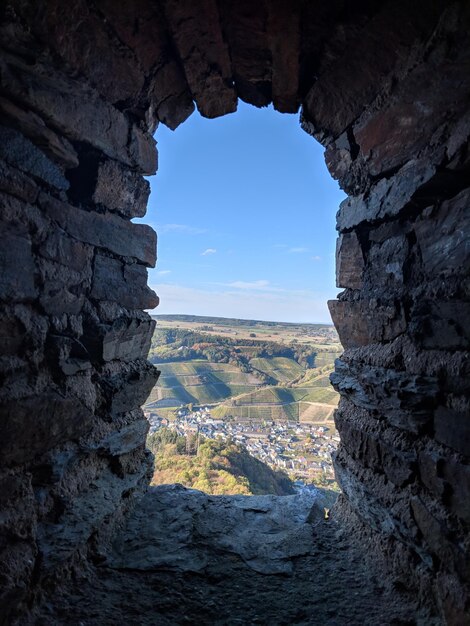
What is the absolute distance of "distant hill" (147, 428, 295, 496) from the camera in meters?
4.11

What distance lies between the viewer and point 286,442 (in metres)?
10.5

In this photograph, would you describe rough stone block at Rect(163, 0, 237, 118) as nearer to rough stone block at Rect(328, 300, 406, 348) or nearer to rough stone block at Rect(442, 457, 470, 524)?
rough stone block at Rect(328, 300, 406, 348)

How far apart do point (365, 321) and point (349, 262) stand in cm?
43

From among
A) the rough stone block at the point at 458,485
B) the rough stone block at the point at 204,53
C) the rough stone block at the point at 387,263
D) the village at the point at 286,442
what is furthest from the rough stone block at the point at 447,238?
the village at the point at 286,442

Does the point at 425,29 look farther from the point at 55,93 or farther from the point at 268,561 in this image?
the point at 268,561

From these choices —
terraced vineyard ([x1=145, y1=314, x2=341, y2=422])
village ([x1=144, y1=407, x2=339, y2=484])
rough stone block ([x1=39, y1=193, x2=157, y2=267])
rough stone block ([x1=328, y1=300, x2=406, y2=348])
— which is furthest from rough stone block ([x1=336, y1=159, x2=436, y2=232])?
terraced vineyard ([x1=145, y1=314, x2=341, y2=422])

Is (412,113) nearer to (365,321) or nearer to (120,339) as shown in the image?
(365,321)

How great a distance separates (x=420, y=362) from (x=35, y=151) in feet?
6.63

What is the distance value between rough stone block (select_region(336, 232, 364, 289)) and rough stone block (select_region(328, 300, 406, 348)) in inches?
5.2

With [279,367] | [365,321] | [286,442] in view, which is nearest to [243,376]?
[279,367]

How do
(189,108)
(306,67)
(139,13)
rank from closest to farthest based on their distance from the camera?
(139,13) < (306,67) < (189,108)

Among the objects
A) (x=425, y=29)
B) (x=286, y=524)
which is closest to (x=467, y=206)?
(x=425, y=29)

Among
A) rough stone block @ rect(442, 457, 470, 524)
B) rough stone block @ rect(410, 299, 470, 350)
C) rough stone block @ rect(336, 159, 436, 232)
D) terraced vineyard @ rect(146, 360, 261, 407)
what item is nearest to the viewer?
rough stone block @ rect(442, 457, 470, 524)

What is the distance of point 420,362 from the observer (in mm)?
1568
